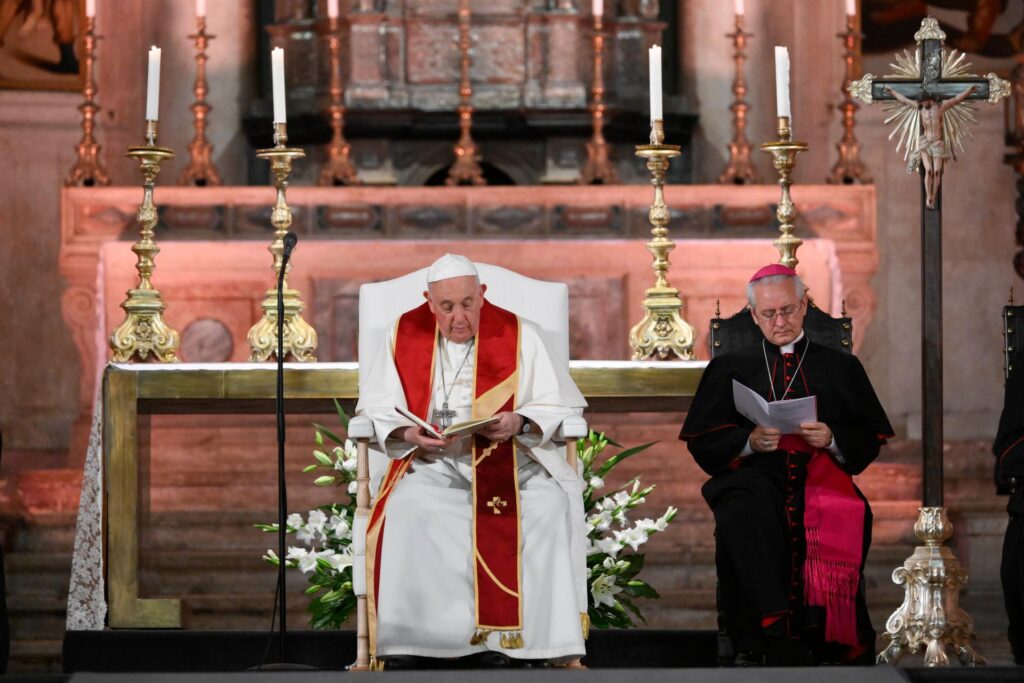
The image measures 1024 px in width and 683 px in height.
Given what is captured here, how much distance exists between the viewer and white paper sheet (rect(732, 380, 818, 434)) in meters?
6.33

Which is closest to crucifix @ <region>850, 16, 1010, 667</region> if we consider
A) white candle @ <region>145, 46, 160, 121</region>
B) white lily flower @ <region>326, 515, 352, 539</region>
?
white lily flower @ <region>326, 515, 352, 539</region>

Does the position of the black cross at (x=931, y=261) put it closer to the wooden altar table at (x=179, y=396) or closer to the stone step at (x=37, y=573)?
the wooden altar table at (x=179, y=396)

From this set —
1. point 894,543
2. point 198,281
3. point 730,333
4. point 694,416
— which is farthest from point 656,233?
point 198,281

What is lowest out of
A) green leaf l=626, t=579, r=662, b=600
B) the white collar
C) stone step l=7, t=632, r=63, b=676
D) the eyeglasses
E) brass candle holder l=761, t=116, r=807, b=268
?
stone step l=7, t=632, r=63, b=676

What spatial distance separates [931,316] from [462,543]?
1.72m

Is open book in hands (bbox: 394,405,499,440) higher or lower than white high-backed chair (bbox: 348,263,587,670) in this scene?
lower

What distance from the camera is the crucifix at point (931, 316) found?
6.46 meters

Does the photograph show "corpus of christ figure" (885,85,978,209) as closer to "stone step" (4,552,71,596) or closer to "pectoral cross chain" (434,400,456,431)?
"pectoral cross chain" (434,400,456,431)

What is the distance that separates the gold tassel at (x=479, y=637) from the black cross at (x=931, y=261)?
1.54 meters

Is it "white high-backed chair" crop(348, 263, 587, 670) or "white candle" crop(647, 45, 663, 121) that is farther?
"white candle" crop(647, 45, 663, 121)

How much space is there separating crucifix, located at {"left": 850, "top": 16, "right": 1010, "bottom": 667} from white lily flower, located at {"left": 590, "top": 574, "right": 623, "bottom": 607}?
2.94 ft

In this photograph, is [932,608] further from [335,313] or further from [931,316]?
[335,313]

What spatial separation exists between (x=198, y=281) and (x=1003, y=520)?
391 cm

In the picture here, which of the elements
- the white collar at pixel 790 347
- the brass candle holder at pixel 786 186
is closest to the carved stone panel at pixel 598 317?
the brass candle holder at pixel 786 186
